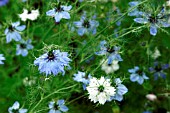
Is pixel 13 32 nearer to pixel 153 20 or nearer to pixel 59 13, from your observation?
pixel 59 13

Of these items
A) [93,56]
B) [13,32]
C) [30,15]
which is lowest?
[93,56]

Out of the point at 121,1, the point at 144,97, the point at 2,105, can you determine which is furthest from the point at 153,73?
the point at 2,105

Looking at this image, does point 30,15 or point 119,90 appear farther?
point 30,15

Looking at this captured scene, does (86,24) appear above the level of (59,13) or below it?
above

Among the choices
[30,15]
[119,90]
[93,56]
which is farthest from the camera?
[93,56]

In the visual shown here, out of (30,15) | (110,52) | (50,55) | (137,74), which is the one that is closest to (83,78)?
(110,52)

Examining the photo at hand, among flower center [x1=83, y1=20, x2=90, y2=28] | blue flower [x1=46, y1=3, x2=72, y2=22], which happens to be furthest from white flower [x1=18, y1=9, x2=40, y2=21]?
blue flower [x1=46, y1=3, x2=72, y2=22]

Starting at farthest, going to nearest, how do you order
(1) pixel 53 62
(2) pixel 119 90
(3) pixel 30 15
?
1. (3) pixel 30 15
2. (2) pixel 119 90
3. (1) pixel 53 62
